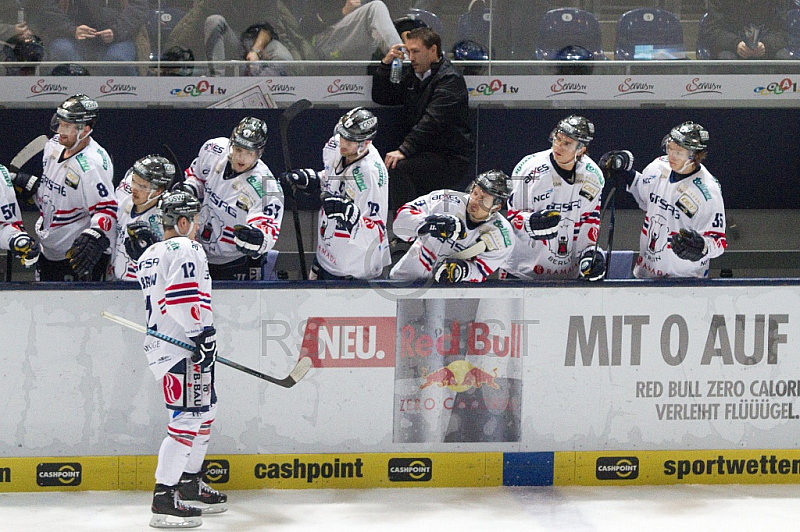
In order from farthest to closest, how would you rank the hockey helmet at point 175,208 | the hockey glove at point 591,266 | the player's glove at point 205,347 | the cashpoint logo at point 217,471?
1. the hockey glove at point 591,266
2. the cashpoint logo at point 217,471
3. the hockey helmet at point 175,208
4. the player's glove at point 205,347

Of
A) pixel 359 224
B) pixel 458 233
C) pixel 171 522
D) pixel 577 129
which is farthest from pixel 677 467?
pixel 171 522

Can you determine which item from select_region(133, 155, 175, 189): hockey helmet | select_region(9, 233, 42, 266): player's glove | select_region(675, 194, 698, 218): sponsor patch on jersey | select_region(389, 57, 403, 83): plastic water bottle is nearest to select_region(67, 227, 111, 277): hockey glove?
select_region(9, 233, 42, 266): player's glove

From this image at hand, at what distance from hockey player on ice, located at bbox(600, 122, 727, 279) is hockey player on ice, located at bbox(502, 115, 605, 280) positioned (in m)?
0.29

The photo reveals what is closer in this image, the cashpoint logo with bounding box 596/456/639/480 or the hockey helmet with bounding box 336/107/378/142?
the cashpoint logo with bounding box 596/456/639/480

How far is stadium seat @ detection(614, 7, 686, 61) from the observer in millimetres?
8391

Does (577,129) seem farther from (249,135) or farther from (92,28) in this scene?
(92,28)

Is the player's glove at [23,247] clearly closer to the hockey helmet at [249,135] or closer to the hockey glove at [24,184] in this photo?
the hockey glove at [24,184]

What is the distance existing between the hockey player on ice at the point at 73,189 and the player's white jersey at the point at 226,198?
49 cm

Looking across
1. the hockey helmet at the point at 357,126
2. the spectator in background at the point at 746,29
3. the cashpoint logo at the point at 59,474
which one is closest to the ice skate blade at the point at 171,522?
the cashpoint logo at the point at 59,474

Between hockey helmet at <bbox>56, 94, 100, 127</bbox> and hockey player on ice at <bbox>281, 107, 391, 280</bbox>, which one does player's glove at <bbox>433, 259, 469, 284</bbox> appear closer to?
hockey player on ice at <bbox>281, 107, 391, 280</bbox>

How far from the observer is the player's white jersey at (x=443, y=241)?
20.4 ft

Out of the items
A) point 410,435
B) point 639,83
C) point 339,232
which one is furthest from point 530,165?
point 639,83

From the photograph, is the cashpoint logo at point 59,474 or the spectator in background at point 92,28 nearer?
the cashpoint logo at point 59,474

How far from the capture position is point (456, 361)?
599 centimetres
